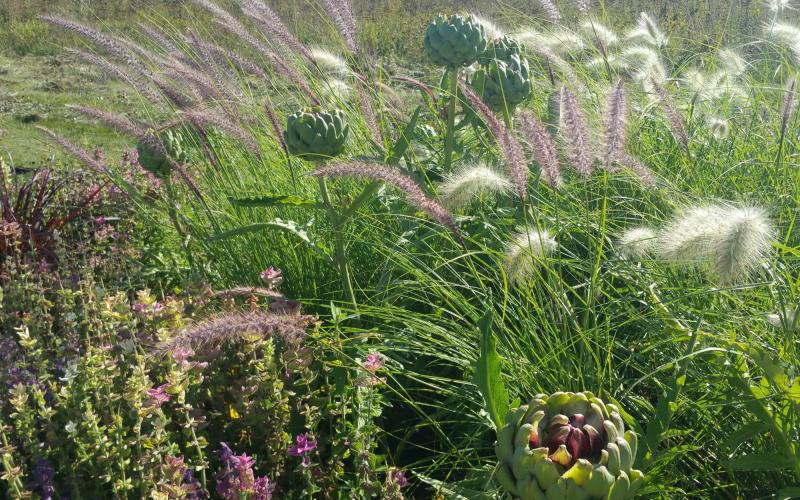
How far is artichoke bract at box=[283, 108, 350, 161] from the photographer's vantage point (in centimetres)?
212

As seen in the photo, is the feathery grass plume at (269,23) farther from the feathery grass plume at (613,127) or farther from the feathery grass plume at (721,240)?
the feathery grass plume at (721,240)

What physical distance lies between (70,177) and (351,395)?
222 centimetres

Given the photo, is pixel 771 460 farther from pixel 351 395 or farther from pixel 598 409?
pixel 351 395

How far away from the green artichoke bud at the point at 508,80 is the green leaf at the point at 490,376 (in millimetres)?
1245

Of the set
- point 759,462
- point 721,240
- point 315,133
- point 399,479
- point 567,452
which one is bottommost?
point 399,479

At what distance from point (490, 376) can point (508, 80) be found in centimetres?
135

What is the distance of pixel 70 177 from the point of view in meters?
3.48

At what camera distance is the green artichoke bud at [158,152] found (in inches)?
94.7

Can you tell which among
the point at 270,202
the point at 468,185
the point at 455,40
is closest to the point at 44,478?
the point at 270,202

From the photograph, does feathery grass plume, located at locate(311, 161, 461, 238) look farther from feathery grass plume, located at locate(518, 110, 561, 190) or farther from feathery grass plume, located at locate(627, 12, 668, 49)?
feathery grass plume, located at locate(627, 12, 668, 49)

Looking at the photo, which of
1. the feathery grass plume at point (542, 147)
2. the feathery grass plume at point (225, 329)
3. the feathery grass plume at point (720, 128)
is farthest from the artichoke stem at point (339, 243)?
the feathery grass plume at point (720, 128)

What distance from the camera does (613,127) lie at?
1554mm

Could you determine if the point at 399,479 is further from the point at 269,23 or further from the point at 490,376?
the point at 269,23

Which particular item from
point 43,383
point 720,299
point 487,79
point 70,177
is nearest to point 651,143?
point 487,79
